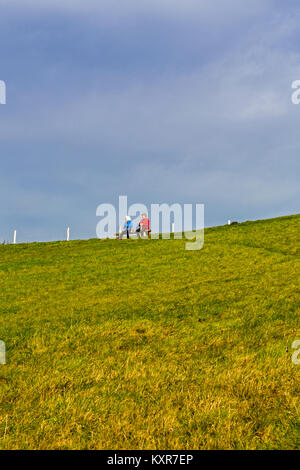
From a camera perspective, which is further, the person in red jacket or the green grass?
the person in red jacket

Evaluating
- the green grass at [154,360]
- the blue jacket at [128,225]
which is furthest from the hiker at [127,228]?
the green grass at [154,360]

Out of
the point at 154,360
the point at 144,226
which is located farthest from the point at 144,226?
the point at 154,360

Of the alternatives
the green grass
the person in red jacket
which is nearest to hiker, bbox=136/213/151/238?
the person in red jacket

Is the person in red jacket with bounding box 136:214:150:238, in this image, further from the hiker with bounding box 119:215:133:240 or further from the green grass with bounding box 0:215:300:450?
the green grass with bounding box 0:215:300:450

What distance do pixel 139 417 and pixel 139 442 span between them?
645 mm

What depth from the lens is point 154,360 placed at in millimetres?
8250

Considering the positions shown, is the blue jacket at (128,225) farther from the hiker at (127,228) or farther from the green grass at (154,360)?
the green grass at (154,360)

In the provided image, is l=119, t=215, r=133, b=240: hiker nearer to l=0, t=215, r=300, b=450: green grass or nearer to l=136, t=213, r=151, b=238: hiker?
l=136, t=213, r=151, b=238: hiker

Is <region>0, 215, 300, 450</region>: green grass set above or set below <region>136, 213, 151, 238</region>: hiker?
below

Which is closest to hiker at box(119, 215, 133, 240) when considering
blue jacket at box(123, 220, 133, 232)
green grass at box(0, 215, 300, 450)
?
blue jacket at box(123, 220, 133, 232)

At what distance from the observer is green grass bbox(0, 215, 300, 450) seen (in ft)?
17.5

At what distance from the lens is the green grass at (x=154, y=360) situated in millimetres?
5336

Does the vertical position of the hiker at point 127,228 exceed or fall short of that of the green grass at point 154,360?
it exceeds it

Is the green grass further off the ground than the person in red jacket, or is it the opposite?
the person in red jacket
